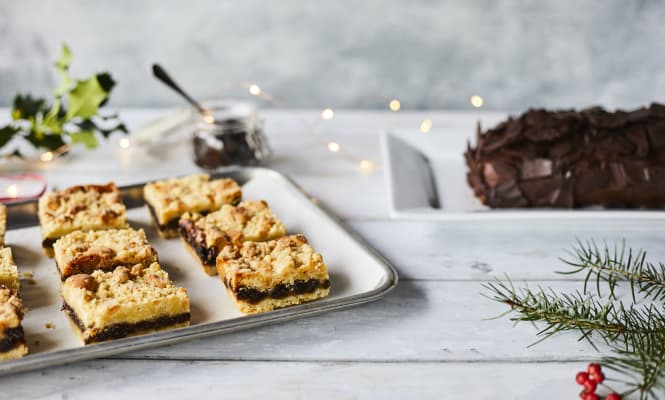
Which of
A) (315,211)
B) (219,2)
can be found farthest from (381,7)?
(315,211)

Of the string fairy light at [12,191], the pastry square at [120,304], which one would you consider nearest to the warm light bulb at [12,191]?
the string fairy light at [12,191]

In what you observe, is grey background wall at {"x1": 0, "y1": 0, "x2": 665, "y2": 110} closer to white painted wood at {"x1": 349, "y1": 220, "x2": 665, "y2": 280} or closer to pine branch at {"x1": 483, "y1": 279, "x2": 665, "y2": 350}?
white painted wood at {"x1": 349, "y1": 220, "x2": 665, "y2": 280}

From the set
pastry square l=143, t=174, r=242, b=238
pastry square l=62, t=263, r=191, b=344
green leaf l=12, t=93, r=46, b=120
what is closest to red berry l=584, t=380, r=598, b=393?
pastry square l=62, t=263, r=191, b=344

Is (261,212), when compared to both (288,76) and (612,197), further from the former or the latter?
(288,76)

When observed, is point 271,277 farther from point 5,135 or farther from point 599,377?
point 5,135

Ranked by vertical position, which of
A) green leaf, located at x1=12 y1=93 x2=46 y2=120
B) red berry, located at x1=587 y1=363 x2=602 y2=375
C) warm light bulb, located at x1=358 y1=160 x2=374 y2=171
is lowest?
red berry, located at x1=587 y1=363 x2=602 y2=375

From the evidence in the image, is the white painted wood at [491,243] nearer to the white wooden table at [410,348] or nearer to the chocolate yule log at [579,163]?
the white wooden table at [410,348]
